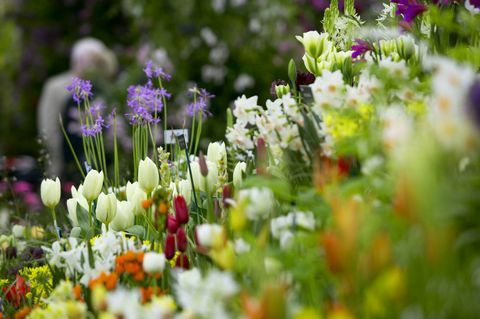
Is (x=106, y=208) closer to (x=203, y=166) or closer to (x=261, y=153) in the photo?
(x=203, y=166)

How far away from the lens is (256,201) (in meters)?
1.51

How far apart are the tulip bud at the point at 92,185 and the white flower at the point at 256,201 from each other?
74cm

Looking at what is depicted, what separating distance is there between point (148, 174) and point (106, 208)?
152 mm

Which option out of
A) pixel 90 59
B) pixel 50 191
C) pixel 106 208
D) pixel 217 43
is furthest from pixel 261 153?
pixel 217 43

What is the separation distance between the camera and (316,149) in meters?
1.73

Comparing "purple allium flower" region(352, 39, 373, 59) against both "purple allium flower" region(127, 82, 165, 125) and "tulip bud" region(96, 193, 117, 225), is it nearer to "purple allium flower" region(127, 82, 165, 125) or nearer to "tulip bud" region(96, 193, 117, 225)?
"purple allium flower" region(127, 82, 165, 125)

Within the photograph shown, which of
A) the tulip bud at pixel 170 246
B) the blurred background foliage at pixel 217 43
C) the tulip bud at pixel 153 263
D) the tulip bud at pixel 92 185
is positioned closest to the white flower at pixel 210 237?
the tulip bud at pixel 153 263

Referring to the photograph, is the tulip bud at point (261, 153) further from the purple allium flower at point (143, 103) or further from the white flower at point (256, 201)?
the purple allium flower at point (143, 103)

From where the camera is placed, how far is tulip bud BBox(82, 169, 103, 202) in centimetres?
217

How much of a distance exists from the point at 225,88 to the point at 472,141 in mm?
6462

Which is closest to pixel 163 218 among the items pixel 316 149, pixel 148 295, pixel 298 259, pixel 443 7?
pixel 148 295

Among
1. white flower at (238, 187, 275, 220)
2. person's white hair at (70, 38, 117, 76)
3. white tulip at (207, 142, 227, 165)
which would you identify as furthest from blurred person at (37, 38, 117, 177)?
white flower at (238, 187, 275, 220)

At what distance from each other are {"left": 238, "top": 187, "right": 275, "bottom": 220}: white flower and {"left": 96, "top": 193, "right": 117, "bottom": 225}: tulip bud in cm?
67

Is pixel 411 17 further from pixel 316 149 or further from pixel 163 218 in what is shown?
pixel 163 218
